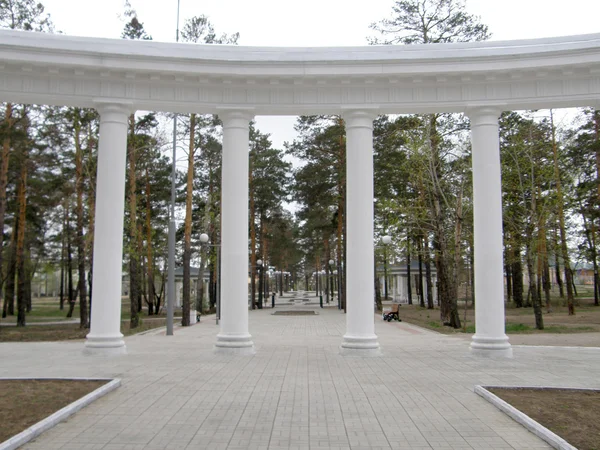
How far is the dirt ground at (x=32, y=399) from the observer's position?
6.51 m

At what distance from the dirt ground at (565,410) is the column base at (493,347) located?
3996 millimetres

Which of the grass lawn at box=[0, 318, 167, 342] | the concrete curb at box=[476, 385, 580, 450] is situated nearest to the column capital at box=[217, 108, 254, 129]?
the concrete curb at box=[476, 385, 580, 450]

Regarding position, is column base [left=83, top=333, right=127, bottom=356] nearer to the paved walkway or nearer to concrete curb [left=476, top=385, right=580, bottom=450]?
the paved walkway

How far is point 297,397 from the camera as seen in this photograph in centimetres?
826

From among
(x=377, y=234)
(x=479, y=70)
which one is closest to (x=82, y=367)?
(x=479, y=70)

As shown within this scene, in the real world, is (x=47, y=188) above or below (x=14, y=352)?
above

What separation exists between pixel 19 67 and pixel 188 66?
13.4ft

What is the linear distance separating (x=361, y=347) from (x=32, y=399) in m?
7.55

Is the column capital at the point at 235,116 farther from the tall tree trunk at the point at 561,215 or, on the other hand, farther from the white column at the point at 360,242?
the tall tree trunk at the point at 561,215

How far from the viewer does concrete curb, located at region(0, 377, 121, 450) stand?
18.6 ft

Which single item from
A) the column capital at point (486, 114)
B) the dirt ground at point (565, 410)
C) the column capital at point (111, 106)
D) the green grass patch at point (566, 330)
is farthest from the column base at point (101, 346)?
the green grass patch at point (566, 330)

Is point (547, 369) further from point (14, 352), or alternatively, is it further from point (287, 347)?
point (14, 352)

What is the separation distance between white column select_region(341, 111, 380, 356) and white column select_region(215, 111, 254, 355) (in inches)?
106

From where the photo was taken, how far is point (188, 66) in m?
12.8
